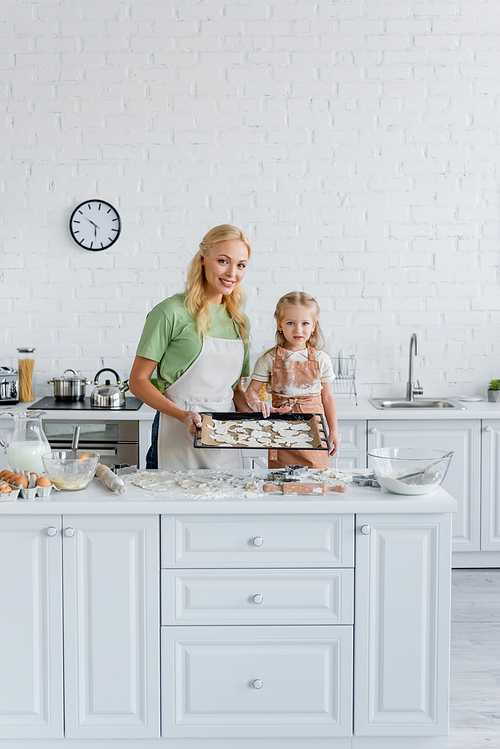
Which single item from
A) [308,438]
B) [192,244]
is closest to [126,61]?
[192,244]

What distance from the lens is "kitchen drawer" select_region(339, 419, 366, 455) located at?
3.96m

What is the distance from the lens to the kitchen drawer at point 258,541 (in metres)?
2.12

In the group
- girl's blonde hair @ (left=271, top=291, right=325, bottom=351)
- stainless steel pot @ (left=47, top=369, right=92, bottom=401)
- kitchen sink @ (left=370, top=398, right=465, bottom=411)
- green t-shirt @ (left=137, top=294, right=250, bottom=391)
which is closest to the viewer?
green t-shirt @ (left=137, top=294, right=250, bottom=391)

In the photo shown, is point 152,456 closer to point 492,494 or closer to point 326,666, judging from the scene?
point 326,666

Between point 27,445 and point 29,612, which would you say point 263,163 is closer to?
point 27,445

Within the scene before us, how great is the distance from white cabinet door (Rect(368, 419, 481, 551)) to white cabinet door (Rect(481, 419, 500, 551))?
4 cm

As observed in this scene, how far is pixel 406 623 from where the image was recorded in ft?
7.04

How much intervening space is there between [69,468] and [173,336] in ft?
2.29

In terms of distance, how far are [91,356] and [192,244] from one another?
97 centimetres

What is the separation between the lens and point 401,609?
84.4 inches

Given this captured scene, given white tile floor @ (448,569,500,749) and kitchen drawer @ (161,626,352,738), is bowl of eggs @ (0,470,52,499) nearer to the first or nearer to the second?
kitchen drawer @ (161,626,352,738)

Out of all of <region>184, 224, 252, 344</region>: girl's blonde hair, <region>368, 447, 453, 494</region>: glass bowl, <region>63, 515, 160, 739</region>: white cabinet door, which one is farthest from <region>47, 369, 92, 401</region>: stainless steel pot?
<region>368, 447, 453, 494</region>: glass bowl

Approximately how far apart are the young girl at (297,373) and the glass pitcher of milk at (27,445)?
97 centimetres

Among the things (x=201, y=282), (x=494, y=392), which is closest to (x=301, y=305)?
(x=201, y=282)
